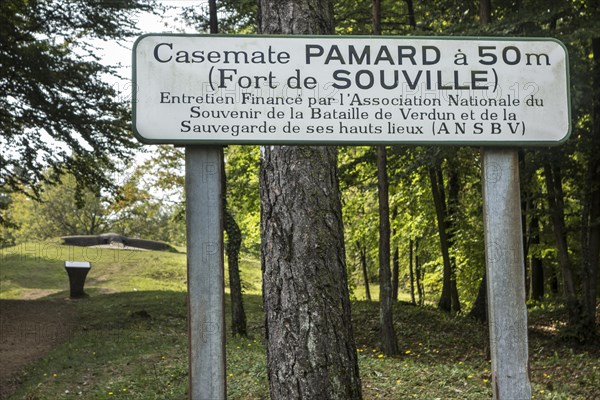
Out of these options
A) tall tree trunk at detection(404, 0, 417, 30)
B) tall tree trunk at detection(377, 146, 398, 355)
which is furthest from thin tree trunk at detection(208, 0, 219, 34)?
tall tree trunk at detection(404, 0, 417, 30)

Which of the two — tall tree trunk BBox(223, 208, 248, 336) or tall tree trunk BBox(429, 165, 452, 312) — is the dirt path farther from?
tall tree trunk BBox(429, 165, 452, 312)

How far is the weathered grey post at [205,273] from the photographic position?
3.03 meters

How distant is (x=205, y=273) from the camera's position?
10.0ft

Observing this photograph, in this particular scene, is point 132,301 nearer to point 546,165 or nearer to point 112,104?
point 112,104

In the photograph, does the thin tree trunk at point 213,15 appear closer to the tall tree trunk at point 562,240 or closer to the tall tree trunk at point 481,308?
the tall tree trunk at point 562,240

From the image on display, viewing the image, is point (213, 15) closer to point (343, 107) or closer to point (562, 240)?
point (562, 240)

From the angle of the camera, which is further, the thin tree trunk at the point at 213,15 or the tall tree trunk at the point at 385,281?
the thin tree trunk at the point at 213,15

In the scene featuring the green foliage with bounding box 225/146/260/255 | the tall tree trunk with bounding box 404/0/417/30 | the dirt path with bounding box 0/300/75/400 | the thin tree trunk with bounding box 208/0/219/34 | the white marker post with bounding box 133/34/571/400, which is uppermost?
the tall tree trunk with bounding box 404/0/417/30

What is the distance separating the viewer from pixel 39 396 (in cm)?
929

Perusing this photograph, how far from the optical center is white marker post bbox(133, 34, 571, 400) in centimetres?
302

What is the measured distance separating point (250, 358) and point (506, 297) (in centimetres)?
750

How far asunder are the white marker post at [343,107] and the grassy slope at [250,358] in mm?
4258

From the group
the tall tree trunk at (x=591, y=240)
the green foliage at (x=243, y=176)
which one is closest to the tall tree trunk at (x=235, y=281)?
the green foliage at (x=243, y=176)

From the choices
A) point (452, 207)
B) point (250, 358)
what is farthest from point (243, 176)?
point (250, 358)
